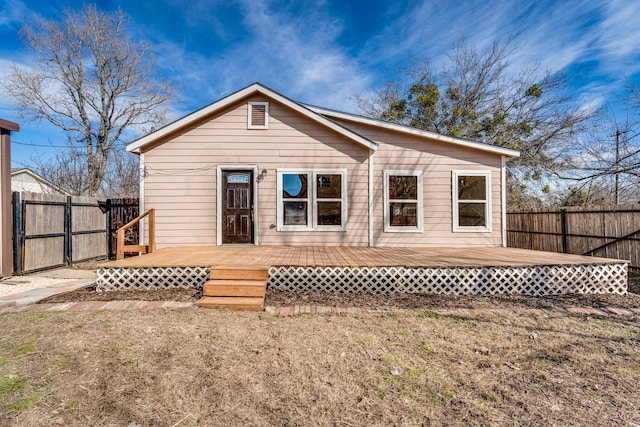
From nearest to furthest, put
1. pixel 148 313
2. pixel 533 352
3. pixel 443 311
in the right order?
pixel 533 352 → pixel 148 313 → pixel 443 311

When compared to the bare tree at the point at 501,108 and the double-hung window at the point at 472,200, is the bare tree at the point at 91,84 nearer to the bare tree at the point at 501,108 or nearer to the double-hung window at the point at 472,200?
the bare tree at the point at 501,108

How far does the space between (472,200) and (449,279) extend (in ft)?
13.2

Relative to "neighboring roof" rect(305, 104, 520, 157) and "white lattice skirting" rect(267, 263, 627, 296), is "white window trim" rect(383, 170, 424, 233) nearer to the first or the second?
"neighboring roof" rect(305, 104, 520, 157)

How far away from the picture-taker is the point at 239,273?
4656mm

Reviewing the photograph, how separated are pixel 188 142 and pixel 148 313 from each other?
16.7 ft

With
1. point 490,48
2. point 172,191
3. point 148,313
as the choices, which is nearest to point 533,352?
point 148,313

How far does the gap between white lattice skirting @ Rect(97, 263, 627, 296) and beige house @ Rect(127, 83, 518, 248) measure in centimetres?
257

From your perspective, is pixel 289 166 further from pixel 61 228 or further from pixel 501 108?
pixel 501 108

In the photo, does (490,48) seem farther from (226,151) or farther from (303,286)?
(303,286)

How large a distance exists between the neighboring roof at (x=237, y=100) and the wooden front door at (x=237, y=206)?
1.58 metres

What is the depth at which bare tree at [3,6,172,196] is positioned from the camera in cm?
1496

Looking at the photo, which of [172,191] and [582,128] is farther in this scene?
[582,128]

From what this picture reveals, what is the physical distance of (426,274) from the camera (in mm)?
5012

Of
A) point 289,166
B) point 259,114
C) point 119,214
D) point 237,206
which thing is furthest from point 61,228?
point 289,166
